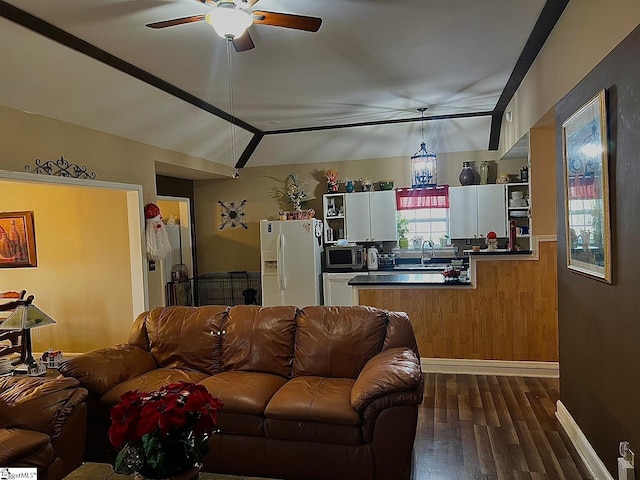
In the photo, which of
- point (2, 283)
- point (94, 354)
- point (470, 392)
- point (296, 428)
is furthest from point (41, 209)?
point (470, 392)

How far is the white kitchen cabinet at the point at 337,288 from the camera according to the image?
653cm

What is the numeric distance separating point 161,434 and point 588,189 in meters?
2.47

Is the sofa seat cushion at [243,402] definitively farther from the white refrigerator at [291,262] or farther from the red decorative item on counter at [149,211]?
the white refrigerator at [291,262]

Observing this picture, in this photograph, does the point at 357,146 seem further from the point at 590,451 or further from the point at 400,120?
the point at 590,451

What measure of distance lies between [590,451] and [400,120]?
14.5 ft

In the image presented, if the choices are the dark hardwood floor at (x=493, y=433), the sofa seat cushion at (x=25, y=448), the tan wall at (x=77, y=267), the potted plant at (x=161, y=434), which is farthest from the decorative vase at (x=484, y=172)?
the sofa seat cushion at (x=25, y=448)

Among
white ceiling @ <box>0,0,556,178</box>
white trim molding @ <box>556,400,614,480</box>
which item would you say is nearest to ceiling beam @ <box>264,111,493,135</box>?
white ceiling @ <box>0,0,556,178</box>

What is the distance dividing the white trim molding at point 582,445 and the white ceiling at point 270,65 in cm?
281

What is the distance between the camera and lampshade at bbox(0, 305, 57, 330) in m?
3.16

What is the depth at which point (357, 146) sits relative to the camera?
22.3 feet

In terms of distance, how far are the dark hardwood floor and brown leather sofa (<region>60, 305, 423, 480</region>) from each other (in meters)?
0.55

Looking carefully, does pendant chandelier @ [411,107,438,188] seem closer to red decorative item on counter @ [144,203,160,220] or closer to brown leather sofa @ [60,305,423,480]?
brown leather sofa @ [60,305,423,480]

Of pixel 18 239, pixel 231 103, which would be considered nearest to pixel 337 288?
pixel 231 103

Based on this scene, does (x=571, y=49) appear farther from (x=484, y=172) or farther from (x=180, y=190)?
(x=180, y=190)
